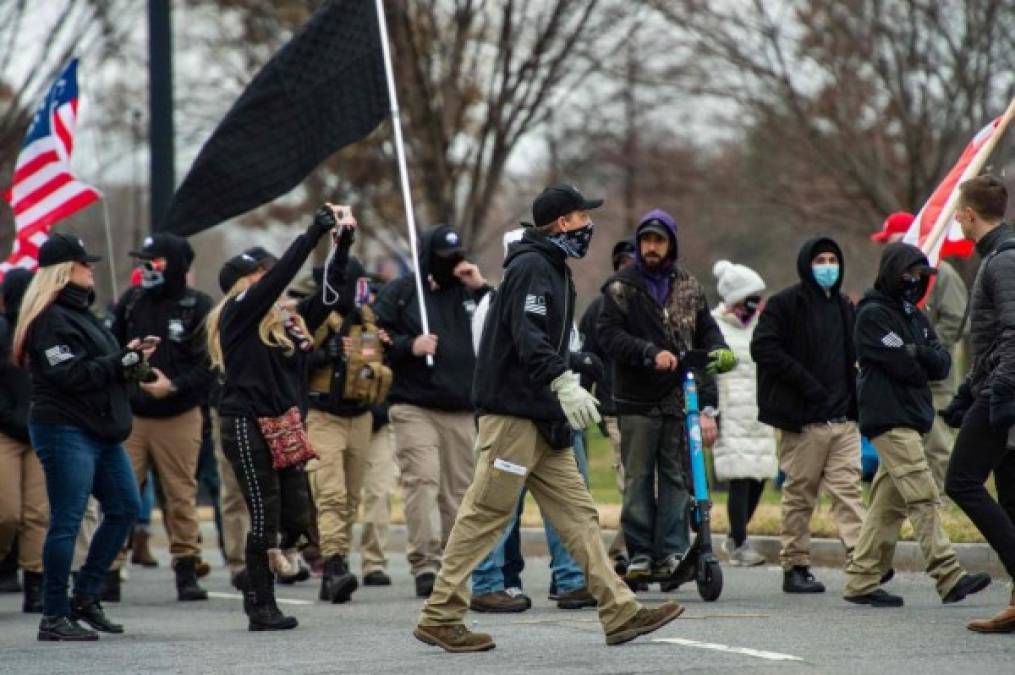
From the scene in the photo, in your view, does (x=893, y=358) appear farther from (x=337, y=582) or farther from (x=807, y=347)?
(x=337, y=582)

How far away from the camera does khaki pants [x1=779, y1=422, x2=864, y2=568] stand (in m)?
11.0

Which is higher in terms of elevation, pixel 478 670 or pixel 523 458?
pixel 523 458

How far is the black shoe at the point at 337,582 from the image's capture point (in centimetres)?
1108

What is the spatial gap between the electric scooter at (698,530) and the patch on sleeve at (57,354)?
3319 mm

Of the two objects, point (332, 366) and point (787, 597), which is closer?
point (787, 597)

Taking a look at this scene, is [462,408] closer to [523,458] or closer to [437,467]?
[437,467]

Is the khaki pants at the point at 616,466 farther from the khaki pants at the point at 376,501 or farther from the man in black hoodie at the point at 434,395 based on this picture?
the khaki pants at the point at 376,501

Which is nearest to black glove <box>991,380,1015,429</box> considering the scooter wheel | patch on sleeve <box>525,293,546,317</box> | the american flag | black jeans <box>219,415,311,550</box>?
patch on sleeve <box>525,293,546,317</box>

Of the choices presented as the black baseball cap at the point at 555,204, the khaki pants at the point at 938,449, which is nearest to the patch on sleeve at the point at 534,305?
the black baseball cap at the point at 555,204

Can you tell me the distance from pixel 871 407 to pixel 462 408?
8.42 feet

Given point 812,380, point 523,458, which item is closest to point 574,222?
point 523,458

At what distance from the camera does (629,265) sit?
1086cm

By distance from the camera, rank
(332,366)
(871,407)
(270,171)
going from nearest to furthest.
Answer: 1. (871,407)
2. (270,171)
3. (332,366)

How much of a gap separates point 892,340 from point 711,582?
162 cm
